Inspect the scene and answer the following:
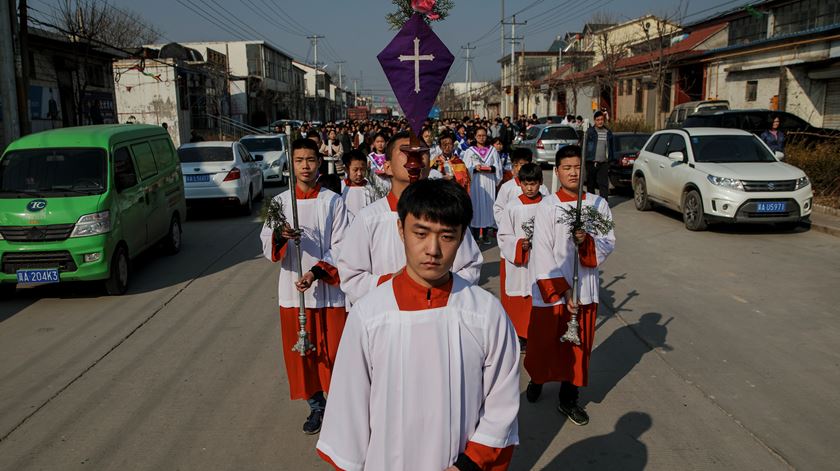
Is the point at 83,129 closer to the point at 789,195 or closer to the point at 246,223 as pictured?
the point at 246,223

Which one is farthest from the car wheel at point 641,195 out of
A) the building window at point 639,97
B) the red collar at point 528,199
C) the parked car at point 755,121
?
the building window at point 639,97

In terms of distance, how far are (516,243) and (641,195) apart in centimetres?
958

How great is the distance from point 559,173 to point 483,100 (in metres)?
81.1

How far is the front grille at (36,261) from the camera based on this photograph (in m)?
7.70

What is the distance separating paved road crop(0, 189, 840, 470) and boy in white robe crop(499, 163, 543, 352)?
0.55 metres

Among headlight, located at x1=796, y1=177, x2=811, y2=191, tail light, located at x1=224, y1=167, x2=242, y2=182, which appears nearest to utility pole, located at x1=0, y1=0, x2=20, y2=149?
tail light, located at x1=224, y1=167, x2=242, y2=182

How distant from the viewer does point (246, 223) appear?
1381 cm

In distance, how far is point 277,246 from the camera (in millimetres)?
4324

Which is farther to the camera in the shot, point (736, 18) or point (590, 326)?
point (736, 18)

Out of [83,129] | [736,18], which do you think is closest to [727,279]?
[83,129]

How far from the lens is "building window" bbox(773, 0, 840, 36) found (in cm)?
2536

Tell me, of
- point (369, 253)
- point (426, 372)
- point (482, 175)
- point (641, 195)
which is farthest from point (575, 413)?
point (641, 195)

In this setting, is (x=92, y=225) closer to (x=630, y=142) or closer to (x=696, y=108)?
(x=630, y=142)

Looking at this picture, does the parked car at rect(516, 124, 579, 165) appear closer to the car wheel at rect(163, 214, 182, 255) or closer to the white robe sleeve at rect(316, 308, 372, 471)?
the car wheel at rect(163, 214, 182, 255)
